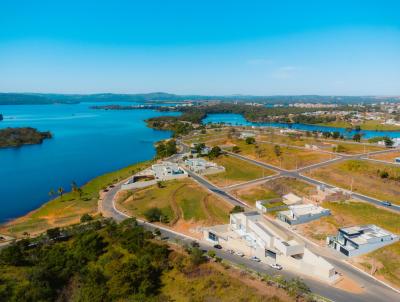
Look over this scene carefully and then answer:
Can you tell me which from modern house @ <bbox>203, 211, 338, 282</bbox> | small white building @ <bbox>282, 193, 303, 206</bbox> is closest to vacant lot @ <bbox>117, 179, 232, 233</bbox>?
modern house @ <bbox>203, 211, 338, 282</bbox>

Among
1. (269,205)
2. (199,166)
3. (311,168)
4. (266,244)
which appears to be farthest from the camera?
(199,166)

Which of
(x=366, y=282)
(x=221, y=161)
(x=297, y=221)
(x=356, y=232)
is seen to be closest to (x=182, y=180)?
(x=221, y=161)

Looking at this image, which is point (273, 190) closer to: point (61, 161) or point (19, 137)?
point (61, 161)

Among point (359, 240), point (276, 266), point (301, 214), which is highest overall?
point (359, 240)

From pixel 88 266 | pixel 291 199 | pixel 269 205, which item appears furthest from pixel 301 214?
pixel 88 266

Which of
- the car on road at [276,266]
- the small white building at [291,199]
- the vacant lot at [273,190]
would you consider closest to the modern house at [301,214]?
the small white building at [291,199]

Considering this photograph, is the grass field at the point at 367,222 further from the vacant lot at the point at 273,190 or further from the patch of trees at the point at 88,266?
the patch of trees at the point at 88,266

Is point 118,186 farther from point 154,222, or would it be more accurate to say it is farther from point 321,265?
point 321,265
